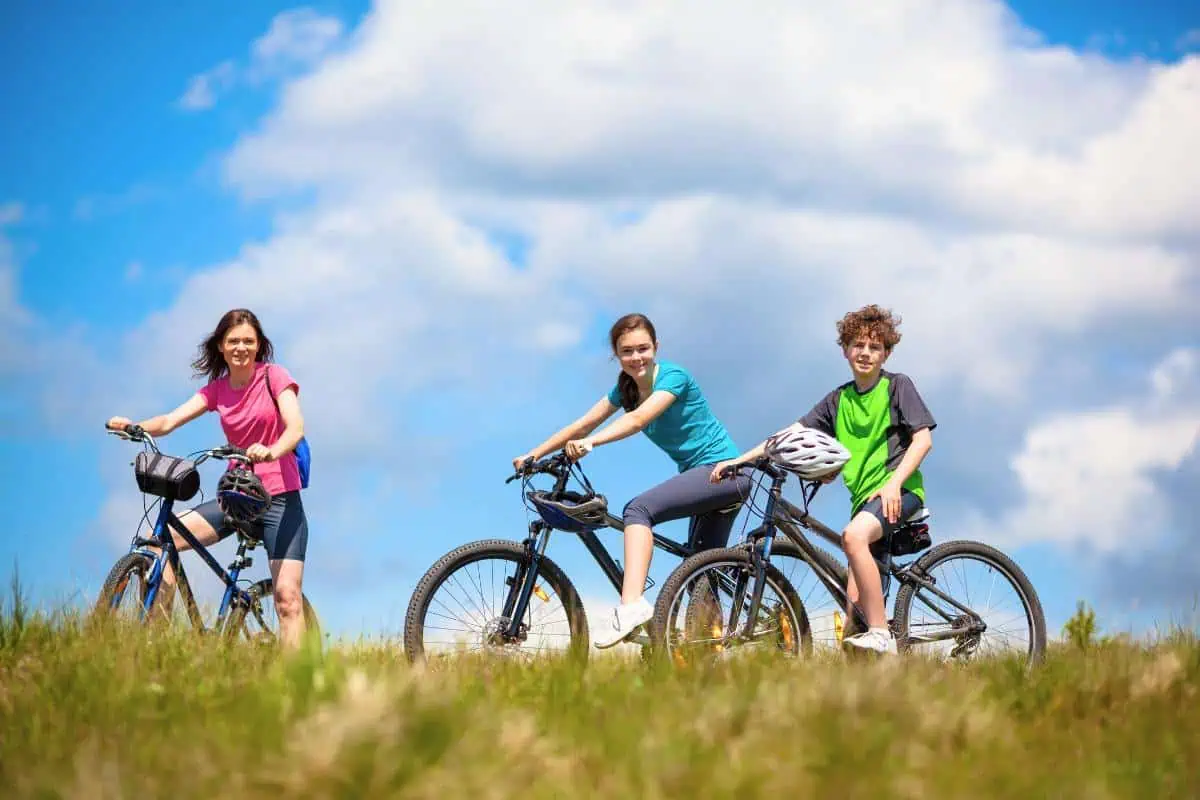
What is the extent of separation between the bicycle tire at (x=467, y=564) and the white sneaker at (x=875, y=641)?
5.36ft

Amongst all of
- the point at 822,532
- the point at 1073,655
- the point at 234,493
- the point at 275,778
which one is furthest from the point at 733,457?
the point at 275,778

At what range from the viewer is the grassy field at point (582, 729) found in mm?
4180

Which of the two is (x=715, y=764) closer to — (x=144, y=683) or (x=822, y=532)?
(x=144, y=683)

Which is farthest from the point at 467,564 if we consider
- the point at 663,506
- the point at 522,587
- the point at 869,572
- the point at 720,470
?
the point at 869,572

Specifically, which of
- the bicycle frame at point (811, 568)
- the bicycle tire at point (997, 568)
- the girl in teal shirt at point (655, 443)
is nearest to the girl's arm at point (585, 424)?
the girl in teal shirt at point (655, 443)

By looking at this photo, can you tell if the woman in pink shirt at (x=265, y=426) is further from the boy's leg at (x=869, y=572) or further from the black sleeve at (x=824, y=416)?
the boy's leg at (x=869, y=572)

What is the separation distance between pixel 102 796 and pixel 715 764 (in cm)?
210

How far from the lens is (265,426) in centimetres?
796

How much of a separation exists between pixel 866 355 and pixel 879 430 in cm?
48

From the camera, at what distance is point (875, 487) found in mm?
7566

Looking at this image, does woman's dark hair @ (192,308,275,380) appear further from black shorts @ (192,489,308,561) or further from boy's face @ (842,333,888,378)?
boy's face @ (842,333,888,378)

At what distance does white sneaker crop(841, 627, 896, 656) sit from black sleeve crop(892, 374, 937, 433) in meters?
1.25

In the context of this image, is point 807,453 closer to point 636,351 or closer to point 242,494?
point 636,351

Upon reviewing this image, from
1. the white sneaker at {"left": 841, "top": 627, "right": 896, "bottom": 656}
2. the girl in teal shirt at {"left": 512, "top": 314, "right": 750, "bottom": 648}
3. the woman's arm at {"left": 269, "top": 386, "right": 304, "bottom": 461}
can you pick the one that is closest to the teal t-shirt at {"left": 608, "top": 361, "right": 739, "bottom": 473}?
the girl in teal shirt at {"left": 512, "top": 314, "right": 750, "bottom": 648}
